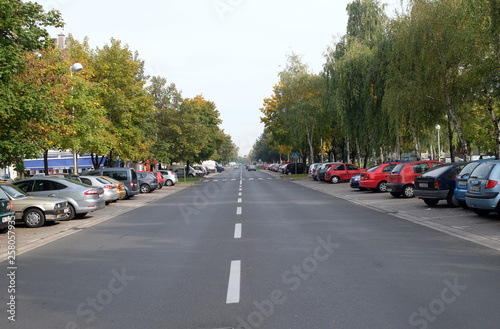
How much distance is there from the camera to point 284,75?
1957 inches

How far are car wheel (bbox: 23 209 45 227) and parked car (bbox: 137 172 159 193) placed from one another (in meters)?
16.4

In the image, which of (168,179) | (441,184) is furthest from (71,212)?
(168,179)

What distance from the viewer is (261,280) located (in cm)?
585

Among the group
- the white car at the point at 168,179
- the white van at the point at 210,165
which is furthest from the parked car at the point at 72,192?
the white van at the point at 210,165

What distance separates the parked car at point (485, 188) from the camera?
10.7 meters

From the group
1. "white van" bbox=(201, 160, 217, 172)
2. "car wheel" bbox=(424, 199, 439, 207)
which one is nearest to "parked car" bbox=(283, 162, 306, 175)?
"white van" bbox=(201, 160, 217, 172)

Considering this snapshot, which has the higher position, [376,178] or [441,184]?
[441,184]

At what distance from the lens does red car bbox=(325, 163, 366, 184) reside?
108ft

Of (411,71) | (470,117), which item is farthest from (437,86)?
(470,117)

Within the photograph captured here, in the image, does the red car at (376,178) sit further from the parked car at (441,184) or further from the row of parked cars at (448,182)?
the parked car at (441,184)

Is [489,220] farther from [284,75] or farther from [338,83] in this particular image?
[284,75]

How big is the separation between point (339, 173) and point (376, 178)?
10.6 meters

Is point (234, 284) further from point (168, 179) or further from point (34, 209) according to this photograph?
point (168, 179)

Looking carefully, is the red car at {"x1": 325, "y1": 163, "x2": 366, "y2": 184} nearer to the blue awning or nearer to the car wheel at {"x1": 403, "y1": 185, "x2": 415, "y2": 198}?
the car wheel at {"x1": 403, "y1": 185, "x2": 415, "y2": 198}
